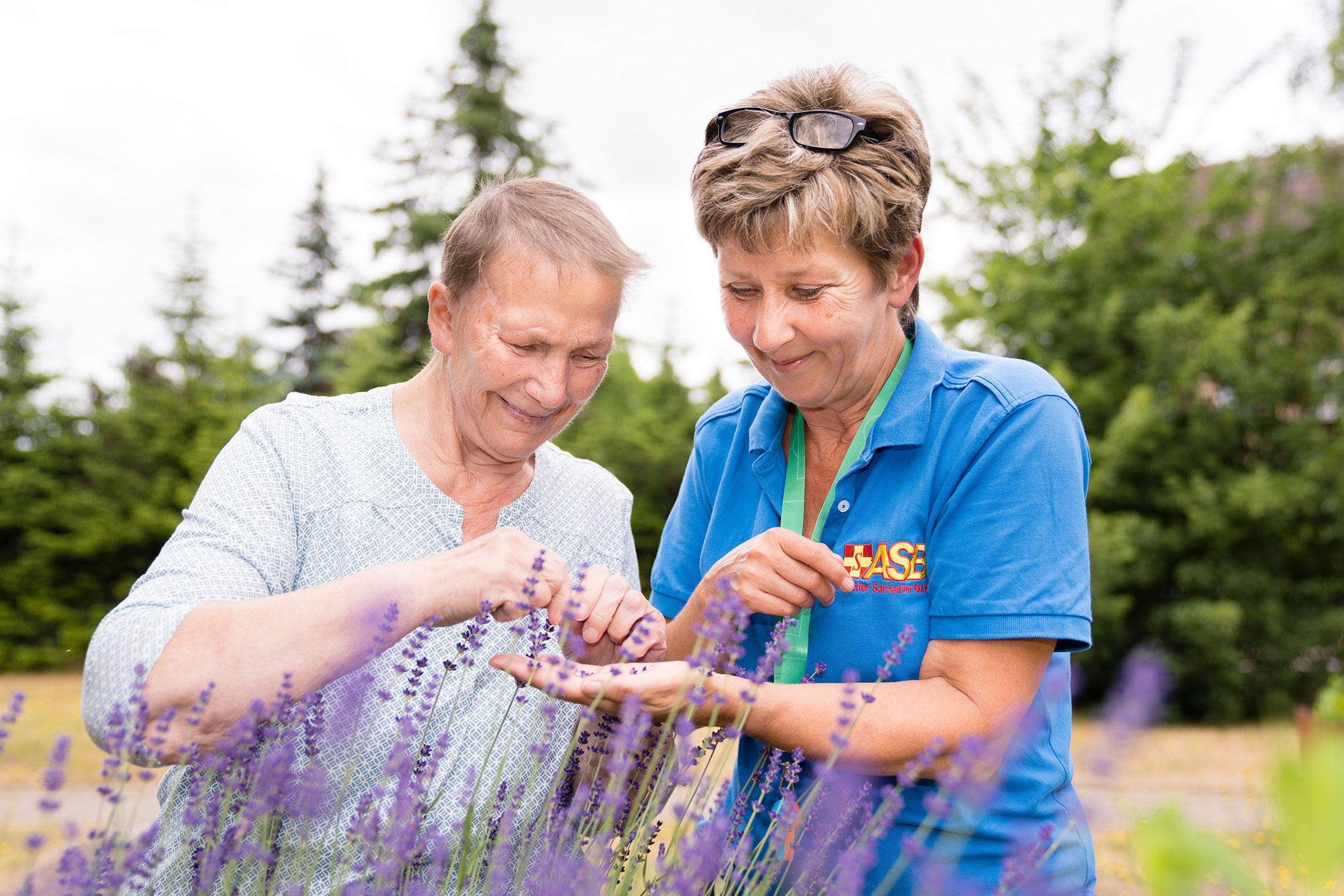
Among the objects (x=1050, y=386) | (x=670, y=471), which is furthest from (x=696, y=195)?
(x=670, y=471)

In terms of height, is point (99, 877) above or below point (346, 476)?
below

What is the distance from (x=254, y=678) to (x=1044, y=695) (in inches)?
67.6

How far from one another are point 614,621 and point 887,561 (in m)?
0.67

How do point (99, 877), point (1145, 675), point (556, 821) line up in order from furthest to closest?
point (556, 821)
point (99, 877)
point (1145, 675)

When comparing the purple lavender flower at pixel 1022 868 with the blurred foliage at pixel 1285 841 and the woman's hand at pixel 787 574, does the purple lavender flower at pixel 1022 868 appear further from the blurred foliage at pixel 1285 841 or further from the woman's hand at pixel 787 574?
the woman's hand at pixel 787 574

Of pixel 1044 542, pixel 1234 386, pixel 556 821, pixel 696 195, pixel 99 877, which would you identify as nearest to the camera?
pixel 99 877

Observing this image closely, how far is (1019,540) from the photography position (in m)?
2.01

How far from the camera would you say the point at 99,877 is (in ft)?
4.14

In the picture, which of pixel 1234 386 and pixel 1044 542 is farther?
pixel 1234 386

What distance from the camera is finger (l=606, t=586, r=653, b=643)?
2105 mm

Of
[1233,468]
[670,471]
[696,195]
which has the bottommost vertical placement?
[670,471]

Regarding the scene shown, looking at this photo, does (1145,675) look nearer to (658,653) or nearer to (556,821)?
(556,821)

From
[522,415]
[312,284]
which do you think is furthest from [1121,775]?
[312,284]

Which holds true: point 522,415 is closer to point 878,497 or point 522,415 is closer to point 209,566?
point 209,566
